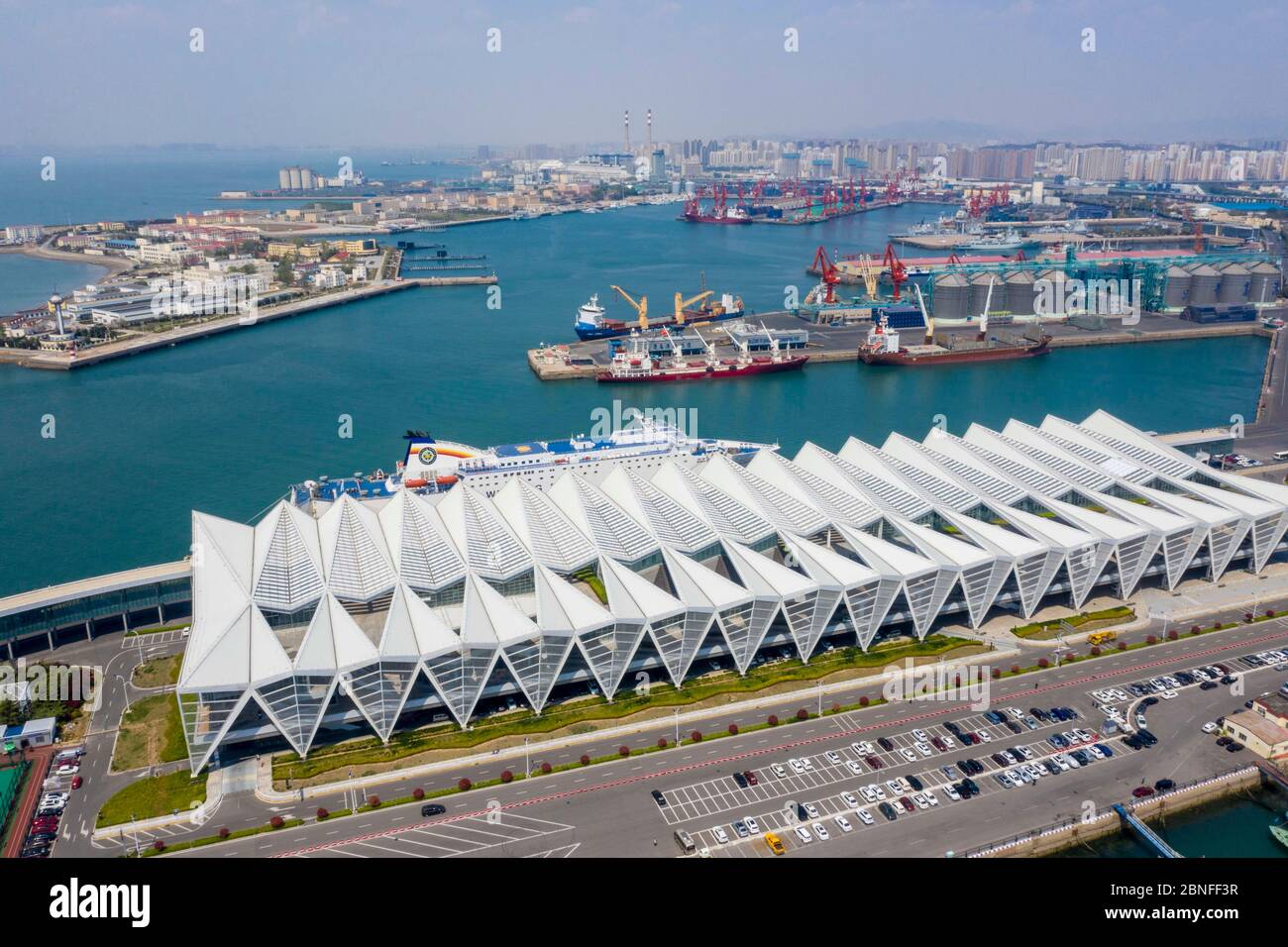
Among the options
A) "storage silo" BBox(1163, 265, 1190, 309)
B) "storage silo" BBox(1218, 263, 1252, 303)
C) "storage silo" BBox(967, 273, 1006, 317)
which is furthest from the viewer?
"storage silo" BBox(1163, 265, 1190, 309)

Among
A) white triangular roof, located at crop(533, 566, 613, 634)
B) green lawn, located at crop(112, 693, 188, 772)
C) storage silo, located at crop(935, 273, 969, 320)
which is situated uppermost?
storage silo, located at crop(935, 273, 969, 320)

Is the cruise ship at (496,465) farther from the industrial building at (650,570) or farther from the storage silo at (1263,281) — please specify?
the storage silo at (1263,281)

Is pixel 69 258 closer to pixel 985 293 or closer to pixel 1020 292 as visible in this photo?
pixel 985 293

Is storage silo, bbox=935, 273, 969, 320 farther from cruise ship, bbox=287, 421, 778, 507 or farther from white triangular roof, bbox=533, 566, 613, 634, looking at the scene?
white triangular roof, bbox=533, 566, 613, 634

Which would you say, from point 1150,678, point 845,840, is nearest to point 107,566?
point 845,840

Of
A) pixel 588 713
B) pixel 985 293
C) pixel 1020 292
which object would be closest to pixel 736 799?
pixel 588 713

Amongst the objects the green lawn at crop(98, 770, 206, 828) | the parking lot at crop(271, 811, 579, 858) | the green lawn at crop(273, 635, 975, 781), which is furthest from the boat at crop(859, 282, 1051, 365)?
the green lawn at crop(98, 770, 206, 828)

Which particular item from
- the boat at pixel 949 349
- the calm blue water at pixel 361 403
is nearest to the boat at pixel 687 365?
the calm blue water at pixel 361 403
